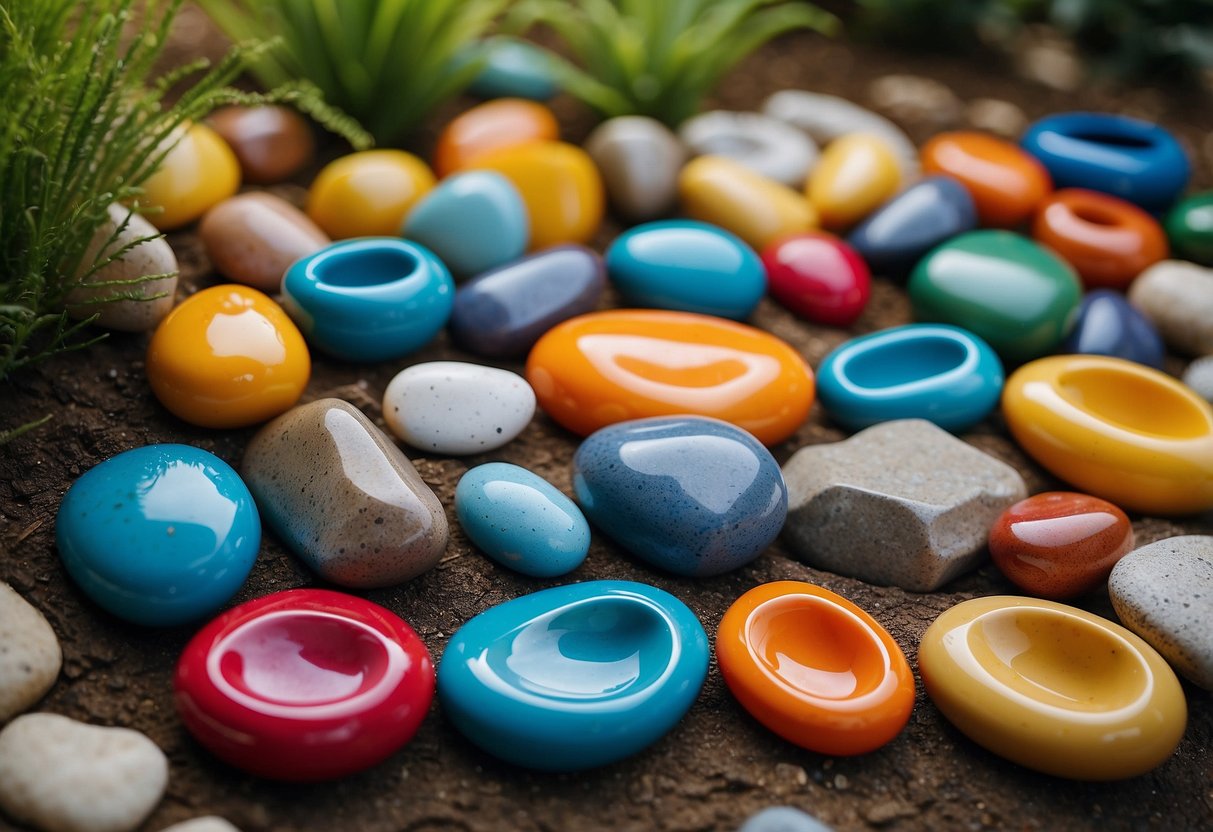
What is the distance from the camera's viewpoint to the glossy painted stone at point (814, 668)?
1.27 m

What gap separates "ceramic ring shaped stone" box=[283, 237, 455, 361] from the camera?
5.30 feet

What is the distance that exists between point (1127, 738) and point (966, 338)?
776 mm

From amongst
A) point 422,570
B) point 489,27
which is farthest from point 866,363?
point 489,27

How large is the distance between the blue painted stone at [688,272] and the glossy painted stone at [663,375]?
14 centimetres

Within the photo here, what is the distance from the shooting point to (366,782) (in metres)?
1.23

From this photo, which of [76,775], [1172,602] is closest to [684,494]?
[1172,602]

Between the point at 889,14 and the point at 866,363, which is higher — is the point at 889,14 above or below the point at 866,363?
above

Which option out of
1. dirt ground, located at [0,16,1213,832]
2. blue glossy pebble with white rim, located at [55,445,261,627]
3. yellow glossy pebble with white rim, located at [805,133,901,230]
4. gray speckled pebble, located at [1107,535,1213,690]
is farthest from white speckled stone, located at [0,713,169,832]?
yellow glossy pebble with white rim, located at [805,133,901,230]

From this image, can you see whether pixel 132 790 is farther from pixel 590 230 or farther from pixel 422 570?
pixel 590 230

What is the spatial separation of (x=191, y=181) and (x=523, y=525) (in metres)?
0.95

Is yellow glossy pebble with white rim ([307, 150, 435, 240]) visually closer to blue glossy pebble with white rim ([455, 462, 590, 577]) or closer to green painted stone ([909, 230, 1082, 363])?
blue glossy pebble with white rim ([455, 462, 590, 577])

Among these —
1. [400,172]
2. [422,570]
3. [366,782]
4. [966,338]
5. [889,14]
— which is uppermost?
[889,14]

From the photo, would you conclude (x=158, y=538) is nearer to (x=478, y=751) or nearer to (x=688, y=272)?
(x=478, y=751)

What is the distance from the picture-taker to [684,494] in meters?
1.44
